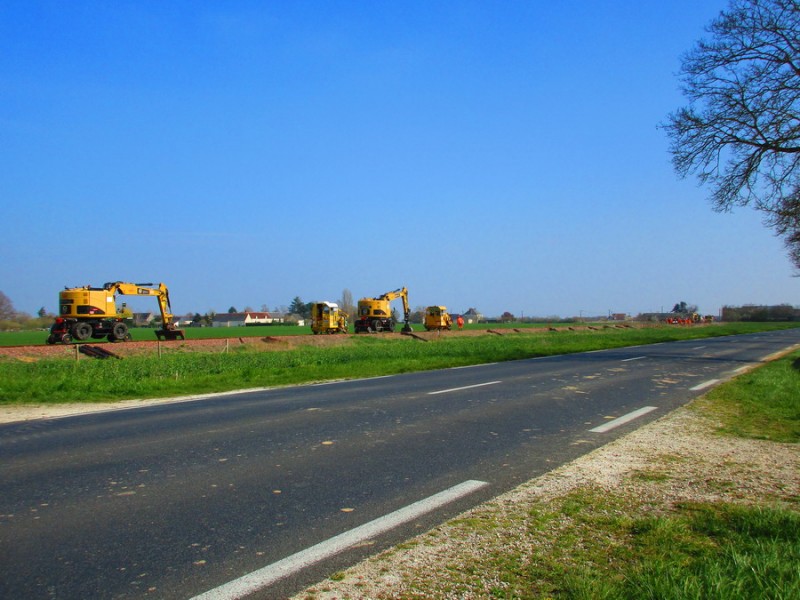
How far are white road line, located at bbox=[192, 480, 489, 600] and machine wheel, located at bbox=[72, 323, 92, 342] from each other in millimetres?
32452

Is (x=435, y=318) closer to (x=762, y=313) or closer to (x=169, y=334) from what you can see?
(x=169, y=334)

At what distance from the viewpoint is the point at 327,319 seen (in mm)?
48938

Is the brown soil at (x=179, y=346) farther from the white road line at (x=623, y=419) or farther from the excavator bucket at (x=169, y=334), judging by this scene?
the white road line at (x=623, y=419)

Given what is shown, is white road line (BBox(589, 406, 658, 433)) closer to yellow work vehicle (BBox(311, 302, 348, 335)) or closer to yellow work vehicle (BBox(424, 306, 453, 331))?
yellow work vehicle (BBox(311, 302, 348, 335))

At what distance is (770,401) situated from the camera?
11148 millimetres

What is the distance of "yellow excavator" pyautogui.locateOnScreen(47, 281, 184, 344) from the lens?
32812 mm

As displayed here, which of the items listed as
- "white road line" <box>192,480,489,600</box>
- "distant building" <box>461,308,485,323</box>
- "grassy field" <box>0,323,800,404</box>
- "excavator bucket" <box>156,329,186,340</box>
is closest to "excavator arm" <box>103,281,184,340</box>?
"excavator bucket" <box>156,329,186,340</box>

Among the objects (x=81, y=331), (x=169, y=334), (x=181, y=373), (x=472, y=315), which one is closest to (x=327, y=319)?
(x=169, y=334)

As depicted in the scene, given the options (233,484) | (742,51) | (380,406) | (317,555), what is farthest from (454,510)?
(742,51)

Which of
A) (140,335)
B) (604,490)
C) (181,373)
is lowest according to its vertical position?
(604,490)

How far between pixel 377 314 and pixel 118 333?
22198 millimetres

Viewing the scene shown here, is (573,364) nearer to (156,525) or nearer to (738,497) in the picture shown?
(738,497)

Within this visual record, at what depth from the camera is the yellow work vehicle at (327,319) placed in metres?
48.9

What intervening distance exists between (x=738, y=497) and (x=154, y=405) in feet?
34.2
